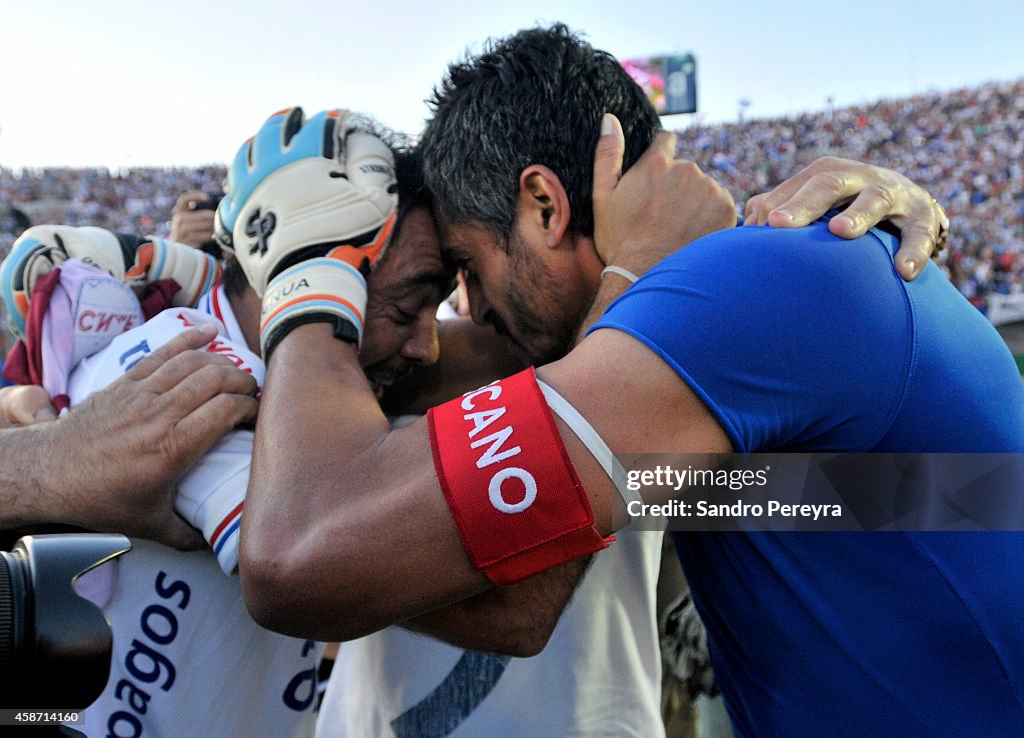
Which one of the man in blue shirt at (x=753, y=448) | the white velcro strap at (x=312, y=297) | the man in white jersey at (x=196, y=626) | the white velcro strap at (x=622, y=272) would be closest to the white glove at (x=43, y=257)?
the man in white jersey at (x=196, y=626)

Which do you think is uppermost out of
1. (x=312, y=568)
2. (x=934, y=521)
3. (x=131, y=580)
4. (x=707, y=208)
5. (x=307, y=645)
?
(x=707, y=208)

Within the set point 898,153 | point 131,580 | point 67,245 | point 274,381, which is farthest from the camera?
point 898,153

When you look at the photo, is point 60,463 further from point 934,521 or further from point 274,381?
point 934,521

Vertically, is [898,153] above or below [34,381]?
below

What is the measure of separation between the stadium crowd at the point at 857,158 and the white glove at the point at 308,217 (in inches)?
932

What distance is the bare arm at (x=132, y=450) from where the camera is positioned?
5.39 feet

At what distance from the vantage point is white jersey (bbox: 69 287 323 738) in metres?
1.73

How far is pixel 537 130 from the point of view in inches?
77.0

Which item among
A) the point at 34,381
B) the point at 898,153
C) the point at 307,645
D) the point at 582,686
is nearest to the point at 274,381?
the point at 307,645

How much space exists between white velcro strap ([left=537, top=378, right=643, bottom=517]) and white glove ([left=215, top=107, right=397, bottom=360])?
64cm

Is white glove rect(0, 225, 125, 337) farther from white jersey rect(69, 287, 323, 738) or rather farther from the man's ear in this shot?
the man's ear

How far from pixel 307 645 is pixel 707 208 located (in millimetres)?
1414

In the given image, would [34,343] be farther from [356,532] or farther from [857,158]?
[857,158]

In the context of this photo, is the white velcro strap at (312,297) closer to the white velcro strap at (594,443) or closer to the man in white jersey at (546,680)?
the man in white jersey at (546,680)
